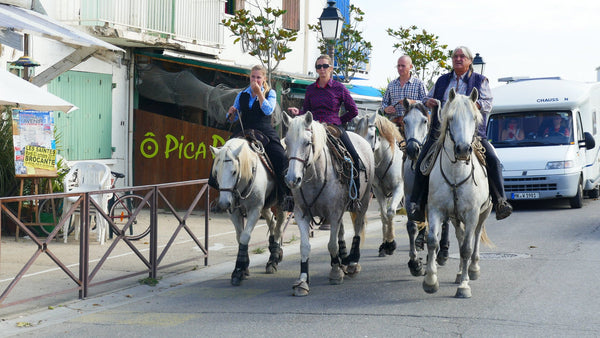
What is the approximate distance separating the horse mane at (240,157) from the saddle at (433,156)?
1.99 m

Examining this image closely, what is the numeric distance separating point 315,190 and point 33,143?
5.94 metres

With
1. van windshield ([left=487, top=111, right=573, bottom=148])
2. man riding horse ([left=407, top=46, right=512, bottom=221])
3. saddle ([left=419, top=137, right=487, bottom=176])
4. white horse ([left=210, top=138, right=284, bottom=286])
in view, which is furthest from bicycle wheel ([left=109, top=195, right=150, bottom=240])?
van windshield ([left=487, top=111, right=573, bottom=148])

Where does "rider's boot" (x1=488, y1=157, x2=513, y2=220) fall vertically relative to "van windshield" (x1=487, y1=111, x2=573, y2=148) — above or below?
below

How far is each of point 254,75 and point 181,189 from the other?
8358 millimetres

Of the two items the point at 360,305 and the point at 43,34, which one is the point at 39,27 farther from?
the point at 360,305

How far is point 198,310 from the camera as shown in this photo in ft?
24.7

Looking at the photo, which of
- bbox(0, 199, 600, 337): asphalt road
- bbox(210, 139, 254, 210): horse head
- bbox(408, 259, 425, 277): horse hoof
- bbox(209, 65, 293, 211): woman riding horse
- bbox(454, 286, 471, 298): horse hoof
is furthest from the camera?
bbox(209, 65, 293, 211): woman riding horse

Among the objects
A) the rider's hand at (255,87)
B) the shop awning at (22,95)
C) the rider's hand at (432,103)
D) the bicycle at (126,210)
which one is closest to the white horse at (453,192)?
the rider's hand at (432,103)

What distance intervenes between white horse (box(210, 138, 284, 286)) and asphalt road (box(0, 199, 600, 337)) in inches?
18.5

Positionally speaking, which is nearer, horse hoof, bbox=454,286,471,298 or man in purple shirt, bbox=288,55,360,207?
horse hoof, bbox=454,286,471,298

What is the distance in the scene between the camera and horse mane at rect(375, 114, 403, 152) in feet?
36.0

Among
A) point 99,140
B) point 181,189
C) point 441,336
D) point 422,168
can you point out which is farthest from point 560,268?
point 99,140

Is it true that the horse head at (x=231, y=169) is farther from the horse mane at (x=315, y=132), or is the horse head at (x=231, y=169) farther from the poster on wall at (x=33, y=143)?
the poster on wall at (x=33, y=143)

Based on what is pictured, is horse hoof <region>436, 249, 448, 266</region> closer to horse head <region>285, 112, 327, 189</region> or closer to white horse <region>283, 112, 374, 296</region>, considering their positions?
white horse <region>283, 112, 374, 296</region>
